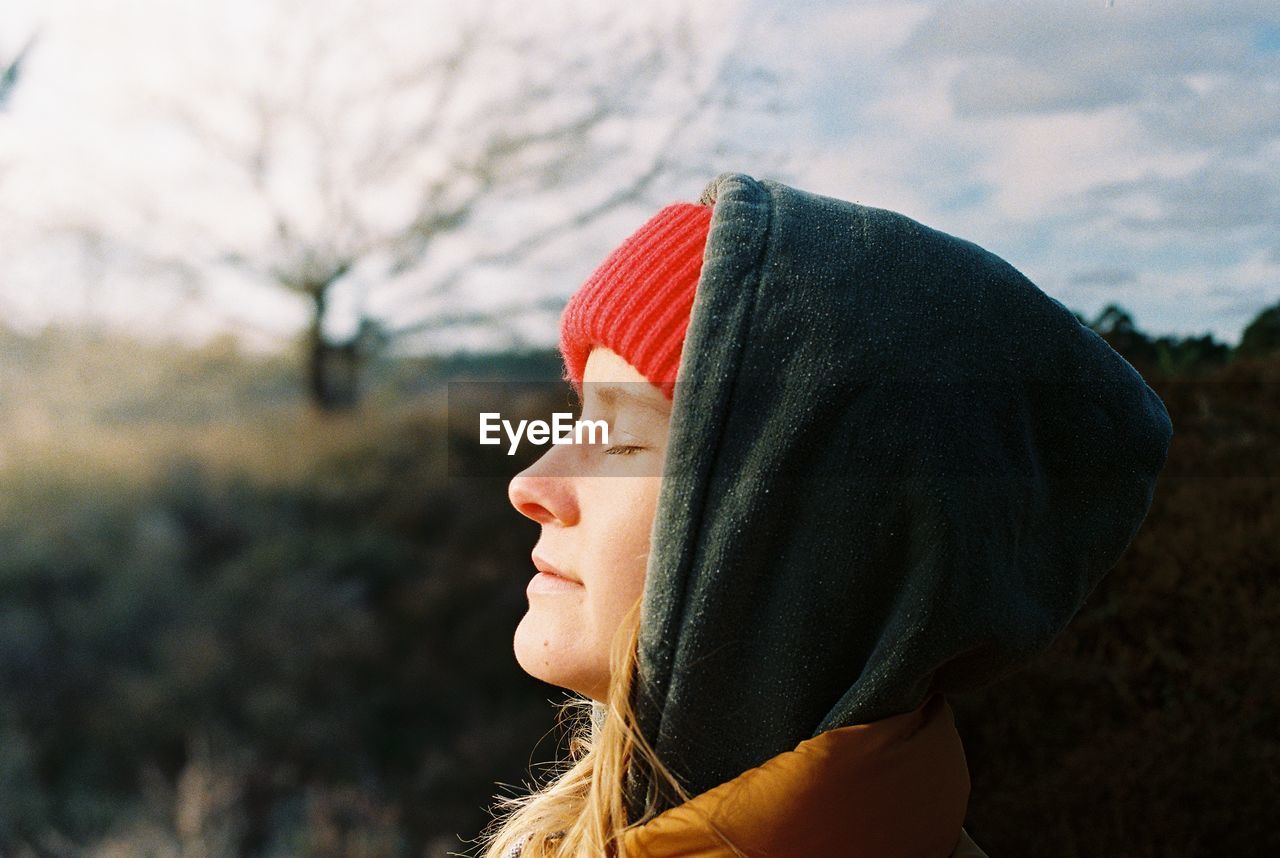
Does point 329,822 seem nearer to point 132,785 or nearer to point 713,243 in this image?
point 132,785

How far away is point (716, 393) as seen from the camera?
108cm

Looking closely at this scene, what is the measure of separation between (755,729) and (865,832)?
6.2 inches

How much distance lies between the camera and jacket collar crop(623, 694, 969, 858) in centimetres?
108

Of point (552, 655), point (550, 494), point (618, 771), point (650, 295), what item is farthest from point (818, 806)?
point (650, 295)

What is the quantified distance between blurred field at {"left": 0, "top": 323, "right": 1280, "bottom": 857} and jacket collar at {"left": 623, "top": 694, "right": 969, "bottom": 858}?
41.5 inches

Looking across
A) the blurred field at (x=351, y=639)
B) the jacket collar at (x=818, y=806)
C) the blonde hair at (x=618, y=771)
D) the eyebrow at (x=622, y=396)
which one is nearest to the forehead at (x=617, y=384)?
the eyebrow at (x=622, y=396)

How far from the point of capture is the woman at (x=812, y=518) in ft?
3.54

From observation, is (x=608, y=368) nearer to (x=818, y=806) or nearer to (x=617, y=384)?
(x=617, y=384)

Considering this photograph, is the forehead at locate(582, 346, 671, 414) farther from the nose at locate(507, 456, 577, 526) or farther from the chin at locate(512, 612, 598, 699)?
the chin at locate(512, 612, 598, 699)

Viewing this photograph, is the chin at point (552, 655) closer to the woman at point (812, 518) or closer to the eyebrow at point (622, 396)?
the woman at point (812, 518)

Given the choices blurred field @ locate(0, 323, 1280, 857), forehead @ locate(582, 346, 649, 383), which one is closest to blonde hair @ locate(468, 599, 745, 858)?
forehead @ locate(582, 346, 649, 383)

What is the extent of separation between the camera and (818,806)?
42.6 inches

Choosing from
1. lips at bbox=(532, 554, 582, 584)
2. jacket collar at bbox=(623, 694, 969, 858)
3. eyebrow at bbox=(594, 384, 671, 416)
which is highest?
eyebrow at bbox=(594, 384, 671, 416)

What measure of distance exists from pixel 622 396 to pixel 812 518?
27cm
